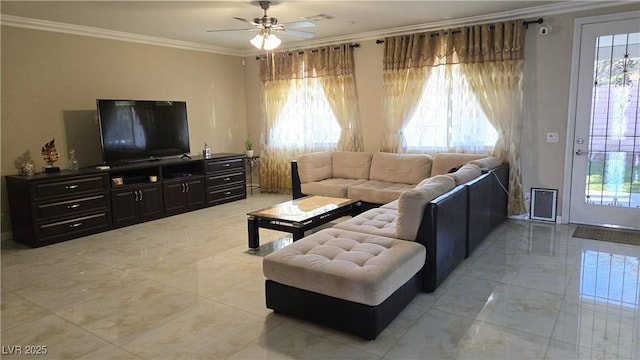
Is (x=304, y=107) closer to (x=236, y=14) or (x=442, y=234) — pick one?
(x=236, y=14)

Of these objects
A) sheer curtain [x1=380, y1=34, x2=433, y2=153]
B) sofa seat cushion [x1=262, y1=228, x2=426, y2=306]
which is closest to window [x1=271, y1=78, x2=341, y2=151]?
sheer curtain [x1=380, y1=34, x2=433, y2=153]

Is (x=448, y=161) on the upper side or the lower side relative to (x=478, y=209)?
upper

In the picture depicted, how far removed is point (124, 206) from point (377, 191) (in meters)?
3.34

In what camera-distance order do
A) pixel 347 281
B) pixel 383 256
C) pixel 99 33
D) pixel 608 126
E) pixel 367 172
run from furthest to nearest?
pixel 367 172 < pixel 99 33 < pixel 608 126 < pixel 383 256 < pixel 347 281

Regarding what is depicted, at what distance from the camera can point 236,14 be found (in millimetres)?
4902

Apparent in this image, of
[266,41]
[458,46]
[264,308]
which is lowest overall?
[264,308]

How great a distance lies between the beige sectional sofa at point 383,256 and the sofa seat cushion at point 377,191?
102 centimetres

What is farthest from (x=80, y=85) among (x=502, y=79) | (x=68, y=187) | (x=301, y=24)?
(x=502, y=79)

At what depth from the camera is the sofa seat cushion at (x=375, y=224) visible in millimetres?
3434

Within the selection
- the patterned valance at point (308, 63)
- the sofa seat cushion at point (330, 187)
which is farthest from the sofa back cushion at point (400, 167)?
the patterned valance at point (308, 63)

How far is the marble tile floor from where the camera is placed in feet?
8.25

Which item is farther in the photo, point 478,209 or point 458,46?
point 458,46

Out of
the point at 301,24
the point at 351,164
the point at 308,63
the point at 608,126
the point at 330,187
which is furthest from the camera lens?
the point at 308,63

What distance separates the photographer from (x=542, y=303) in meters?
3.03
